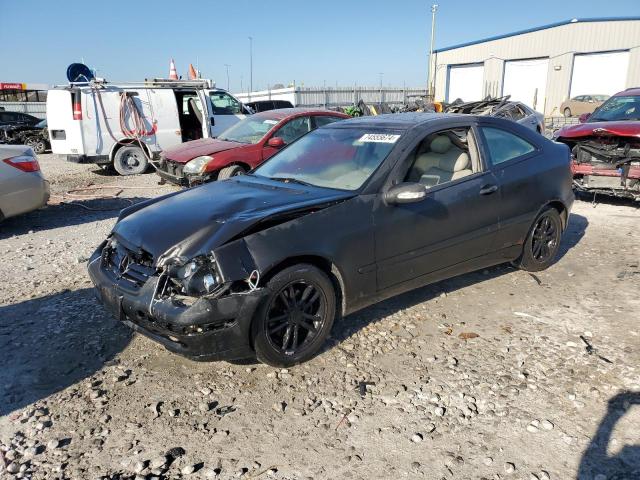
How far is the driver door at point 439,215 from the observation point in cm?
372

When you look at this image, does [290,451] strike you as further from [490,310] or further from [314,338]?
[490,310]

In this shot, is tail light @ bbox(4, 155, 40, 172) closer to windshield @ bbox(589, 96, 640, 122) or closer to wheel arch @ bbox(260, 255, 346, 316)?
wheel arch @ bbox(260, 255, 346, 316)

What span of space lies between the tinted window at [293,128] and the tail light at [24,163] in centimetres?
377

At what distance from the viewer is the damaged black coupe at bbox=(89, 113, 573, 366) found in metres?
3.03

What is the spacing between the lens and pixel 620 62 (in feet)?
Result: 100

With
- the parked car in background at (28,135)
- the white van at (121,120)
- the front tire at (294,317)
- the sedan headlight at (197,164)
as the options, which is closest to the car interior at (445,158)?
the front tire at (294,317)

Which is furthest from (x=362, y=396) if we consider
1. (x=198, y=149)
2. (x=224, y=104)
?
(x=224, y=104)

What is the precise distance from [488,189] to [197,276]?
8.65 ft

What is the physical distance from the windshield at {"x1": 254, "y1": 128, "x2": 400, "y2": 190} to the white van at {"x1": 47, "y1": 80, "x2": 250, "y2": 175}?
7.89 m

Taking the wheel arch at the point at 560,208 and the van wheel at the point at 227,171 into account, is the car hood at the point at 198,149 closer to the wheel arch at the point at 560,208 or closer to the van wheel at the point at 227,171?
the van wheel at the point at 227,171

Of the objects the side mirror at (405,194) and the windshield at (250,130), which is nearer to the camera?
the side mirror at (405,194)

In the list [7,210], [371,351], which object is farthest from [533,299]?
[7,210]

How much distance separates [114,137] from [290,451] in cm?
1045

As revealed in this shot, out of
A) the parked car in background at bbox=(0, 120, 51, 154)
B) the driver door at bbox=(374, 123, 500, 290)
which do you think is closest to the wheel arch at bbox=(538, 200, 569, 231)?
the driver door at bbox=(374, 123, 500, 290)
